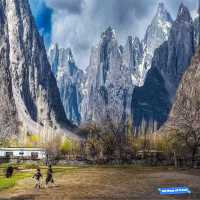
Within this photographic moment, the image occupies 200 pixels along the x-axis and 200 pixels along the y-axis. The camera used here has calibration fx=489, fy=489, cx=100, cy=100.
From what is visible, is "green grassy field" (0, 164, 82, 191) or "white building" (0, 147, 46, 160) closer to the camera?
"green grassy field" (0, 164, 82, 191)

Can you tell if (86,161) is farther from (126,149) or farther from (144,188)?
(144,188)

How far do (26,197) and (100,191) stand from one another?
888 centimetres

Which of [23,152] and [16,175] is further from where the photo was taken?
[23,152]

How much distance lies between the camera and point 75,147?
624ft

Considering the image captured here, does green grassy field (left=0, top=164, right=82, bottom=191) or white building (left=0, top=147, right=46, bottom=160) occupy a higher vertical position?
white building (left=0, top=147, right=46, bottom=160)

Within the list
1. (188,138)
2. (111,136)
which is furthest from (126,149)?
(188,138)

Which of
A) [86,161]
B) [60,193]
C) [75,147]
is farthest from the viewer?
[75,147]

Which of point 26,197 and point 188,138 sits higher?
point 188,138

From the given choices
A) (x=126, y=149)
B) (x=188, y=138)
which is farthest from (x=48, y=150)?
(x=188, y=138)

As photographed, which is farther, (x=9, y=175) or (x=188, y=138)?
(x=188, y=138)

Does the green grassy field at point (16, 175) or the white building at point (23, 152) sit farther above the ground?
the white building at point (23, 152)

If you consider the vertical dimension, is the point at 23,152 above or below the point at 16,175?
above

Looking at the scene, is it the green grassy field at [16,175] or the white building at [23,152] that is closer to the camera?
the green grassy field at [16,175]

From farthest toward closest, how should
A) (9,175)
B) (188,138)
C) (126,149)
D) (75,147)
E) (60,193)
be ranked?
(75,147) → (126,149) → (188,138) → (9,175) → (60,193)
